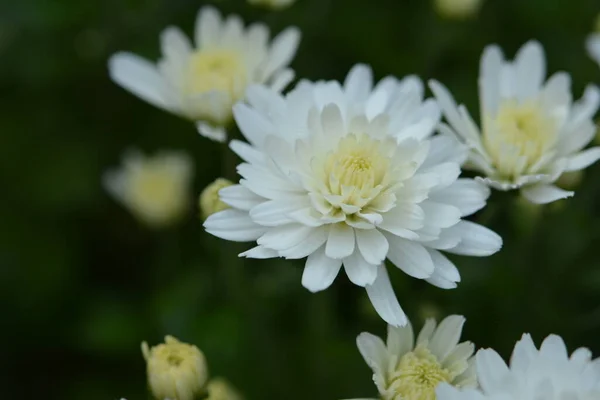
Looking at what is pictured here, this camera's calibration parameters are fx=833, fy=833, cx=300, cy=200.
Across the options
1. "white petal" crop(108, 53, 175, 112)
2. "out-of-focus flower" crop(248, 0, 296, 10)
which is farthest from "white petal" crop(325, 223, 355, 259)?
"out-of-focus flower" crop(248, 0, 296, 10)

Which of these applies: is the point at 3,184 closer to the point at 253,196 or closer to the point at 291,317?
the point at 291,317

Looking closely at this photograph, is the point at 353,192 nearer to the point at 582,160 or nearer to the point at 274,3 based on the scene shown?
the point at 582,160

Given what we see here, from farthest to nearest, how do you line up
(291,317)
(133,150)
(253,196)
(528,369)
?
(133,150)
(291,317)
(253,196)
(528,369)

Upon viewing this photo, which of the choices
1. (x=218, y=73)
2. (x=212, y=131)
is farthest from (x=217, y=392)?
(x=218, y=73)

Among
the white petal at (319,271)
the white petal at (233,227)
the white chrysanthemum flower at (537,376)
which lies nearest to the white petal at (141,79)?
the white petal at (233,227)

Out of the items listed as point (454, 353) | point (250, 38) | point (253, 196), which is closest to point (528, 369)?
point (454, 353)

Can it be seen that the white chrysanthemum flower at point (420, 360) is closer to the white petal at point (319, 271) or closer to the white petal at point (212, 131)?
the white petal at point (319, 271)
